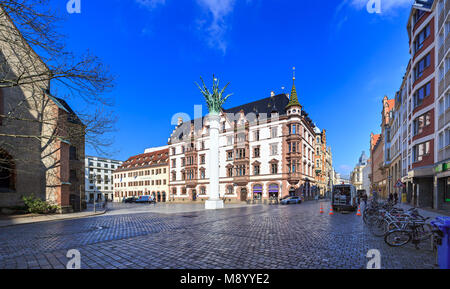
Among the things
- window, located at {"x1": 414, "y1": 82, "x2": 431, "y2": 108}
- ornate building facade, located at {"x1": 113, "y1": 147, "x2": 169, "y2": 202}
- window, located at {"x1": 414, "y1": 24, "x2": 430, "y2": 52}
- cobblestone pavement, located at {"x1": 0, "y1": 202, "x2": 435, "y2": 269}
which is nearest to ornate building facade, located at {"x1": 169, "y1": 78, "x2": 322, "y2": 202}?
ornate building facade, located at {"x1": 113, "y1": 147, "x2": 169, "y2": 202}

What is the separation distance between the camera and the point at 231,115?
4809cm

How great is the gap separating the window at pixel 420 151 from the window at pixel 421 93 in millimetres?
4574

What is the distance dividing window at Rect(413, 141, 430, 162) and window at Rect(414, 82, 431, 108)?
4.57 metres

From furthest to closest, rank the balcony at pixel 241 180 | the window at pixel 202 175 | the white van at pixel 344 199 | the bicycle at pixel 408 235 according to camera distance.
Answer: the window at pixel 202 175, the balcony at pixel 241 180, the white van at pixel 344 199, the bicycle at pixel 408 235

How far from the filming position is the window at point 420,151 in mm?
22453

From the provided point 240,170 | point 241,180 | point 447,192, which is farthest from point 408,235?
point 240,170

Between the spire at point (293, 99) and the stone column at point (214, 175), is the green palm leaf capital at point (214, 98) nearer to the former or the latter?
the stone column at point (214, 175)

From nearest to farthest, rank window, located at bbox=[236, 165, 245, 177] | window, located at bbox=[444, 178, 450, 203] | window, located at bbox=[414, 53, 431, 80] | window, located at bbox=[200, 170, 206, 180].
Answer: window, located at bbox=[444, 178, 450, 203]
window, located at bbox=[414, 53, 431, 80]
window, located at bbox=[236, 165, 245, 177]
window, located at bbox=[200, 170, 206, 180]

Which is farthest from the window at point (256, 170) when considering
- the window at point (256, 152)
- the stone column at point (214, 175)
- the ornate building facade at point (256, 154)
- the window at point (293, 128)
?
the stone column at point (214, 175)

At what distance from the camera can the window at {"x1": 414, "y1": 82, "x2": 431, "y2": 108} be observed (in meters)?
22.7

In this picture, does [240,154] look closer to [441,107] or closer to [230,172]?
[230,172]

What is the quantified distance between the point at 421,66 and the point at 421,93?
9.55 ft

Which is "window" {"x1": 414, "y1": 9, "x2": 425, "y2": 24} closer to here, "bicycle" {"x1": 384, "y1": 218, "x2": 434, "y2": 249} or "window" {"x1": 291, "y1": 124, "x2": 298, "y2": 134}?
"window" {"x1": 291, "y1": 124, "x2": 298, "y2": 134}
